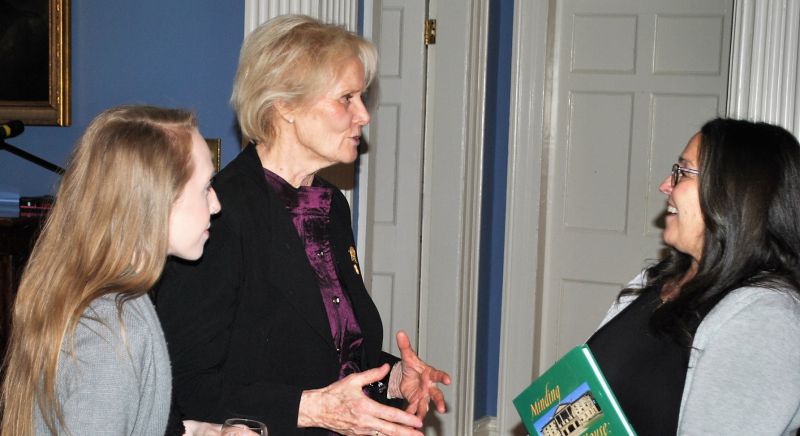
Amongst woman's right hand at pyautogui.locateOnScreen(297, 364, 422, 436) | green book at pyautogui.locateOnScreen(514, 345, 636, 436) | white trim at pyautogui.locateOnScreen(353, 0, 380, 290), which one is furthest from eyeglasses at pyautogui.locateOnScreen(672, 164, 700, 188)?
white trim at pyautogui.locateOnScreen(353, 0, 380, 290)

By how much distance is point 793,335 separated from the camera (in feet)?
5.70

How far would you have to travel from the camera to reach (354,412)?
5.95ft

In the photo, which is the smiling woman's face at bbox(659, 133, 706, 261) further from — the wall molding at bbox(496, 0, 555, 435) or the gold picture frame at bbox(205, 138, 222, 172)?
the wall molding at bbox(496, 0, 555, 435)

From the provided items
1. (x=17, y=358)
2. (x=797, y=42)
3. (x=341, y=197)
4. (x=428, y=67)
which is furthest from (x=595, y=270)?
(x=17, y=358)

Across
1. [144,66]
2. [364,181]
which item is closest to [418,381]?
[364,181]

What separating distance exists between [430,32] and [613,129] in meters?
1.16

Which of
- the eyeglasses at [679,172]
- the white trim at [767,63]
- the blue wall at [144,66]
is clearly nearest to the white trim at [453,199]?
the blue wall at [144,66]

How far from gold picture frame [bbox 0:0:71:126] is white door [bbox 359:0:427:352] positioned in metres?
1.61

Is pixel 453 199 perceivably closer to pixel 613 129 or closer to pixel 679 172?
pixel 613 129

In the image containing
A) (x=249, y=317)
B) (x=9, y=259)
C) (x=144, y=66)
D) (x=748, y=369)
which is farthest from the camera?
(x=144, y=66)

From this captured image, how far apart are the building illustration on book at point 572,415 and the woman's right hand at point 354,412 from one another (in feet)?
0.99

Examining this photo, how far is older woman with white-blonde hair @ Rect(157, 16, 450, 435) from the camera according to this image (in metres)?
1.84

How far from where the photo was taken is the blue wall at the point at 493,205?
473cm

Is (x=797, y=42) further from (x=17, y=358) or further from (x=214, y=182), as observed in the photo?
(x=17, y=358)
